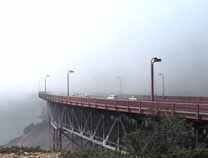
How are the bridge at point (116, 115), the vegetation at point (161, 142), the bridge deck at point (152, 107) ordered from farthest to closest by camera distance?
the bridge at point (116, 115) → the bridge deck at point (152, 107) → the vegetation at point (161, 142)

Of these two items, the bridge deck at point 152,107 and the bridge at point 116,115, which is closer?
the bridge deck at point 152,107

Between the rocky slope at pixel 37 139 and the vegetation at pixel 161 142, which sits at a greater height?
the vegetation at pixel 161 142

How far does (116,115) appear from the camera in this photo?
4466 cm

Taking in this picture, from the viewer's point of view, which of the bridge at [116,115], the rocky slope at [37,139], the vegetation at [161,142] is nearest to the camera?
the vegetation at [161,142]

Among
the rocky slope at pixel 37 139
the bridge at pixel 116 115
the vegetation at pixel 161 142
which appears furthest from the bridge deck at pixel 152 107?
the rocky slope at pixel 37 139

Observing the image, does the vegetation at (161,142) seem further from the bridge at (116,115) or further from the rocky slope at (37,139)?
the rocky slope at (37,139)

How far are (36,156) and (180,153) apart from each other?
9.51 meters

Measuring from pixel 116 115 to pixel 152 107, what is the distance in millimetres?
18887

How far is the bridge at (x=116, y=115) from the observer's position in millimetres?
26703

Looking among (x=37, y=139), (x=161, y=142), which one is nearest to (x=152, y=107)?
(x=161, y=142)

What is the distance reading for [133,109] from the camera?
3712 cm

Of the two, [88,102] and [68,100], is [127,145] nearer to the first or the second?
[88,102]

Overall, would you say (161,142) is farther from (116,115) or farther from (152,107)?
(116,115)

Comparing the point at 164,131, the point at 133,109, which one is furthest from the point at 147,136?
the point at 133,109
